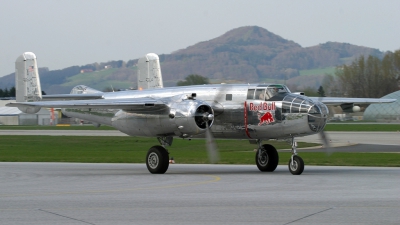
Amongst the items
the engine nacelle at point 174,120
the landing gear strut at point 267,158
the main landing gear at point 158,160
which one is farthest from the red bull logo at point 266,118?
the main landing gear at point 158,160

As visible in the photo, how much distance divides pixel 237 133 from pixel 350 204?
33.3 feet

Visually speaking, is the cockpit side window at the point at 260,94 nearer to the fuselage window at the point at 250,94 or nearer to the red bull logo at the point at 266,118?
the fuselage window at the point at 250,94

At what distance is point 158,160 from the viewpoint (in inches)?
973

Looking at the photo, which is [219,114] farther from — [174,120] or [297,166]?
[297,166]

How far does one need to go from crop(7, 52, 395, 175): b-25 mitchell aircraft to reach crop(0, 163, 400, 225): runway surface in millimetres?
1406

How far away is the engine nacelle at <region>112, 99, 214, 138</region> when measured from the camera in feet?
77.2

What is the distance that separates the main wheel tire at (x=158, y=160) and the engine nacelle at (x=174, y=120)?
72 cm

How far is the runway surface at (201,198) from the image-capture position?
12.8 metres

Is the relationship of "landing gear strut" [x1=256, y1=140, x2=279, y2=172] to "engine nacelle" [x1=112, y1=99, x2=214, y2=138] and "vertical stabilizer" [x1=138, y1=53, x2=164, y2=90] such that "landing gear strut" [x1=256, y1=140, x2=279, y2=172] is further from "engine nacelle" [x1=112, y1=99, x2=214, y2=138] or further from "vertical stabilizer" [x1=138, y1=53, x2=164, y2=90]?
"vertical stabilizer" [x1=138, y1=53, x2=164, y2=90]

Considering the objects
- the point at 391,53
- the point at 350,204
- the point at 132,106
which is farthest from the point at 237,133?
the point at 391,53

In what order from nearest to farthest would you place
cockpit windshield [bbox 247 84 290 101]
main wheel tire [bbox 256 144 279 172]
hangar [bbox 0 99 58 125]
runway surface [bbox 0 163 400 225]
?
runway surface [bbox 0 163 400 225], cockpit windshield [bbox 247 84 290 101], main wheel tire [bbox 256 144 279 172], hangar [bbox 0 99 58 125]

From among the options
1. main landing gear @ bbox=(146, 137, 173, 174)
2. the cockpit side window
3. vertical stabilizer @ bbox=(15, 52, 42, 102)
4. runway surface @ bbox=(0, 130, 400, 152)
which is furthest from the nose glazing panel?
vertical stabilizer @ bbox=(15, 52, 42, 102)

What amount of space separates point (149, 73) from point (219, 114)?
39.5 feet

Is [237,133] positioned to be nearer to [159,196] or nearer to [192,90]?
[192,90]
